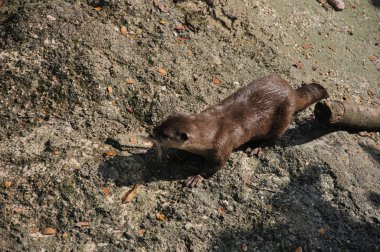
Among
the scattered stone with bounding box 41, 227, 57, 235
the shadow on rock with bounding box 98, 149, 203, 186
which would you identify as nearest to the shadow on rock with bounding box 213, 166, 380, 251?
the shadow on rock with bounding box 98, 149, 203, 186

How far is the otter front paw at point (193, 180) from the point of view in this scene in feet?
12.1

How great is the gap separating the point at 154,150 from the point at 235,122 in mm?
719

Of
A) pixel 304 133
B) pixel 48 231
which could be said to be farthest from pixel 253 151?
pixel 48 231

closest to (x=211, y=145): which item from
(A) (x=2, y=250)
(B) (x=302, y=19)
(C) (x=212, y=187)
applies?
(C) (x=212, y=187)

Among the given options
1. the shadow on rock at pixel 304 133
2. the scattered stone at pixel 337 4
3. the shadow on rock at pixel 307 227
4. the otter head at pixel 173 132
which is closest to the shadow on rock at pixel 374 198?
the shadow on rock at pixel 307 227

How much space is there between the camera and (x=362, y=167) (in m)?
4.04

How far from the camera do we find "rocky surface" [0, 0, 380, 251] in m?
3.38

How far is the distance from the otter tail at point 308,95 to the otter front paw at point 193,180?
1.25 m

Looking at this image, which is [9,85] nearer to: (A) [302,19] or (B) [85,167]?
(B) [85,167]

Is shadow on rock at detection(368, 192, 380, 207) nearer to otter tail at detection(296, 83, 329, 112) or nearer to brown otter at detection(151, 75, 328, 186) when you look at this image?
brown otter at detection(151, 75, 328, 186)

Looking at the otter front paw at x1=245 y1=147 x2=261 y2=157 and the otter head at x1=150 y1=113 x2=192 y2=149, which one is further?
the otter front paw at x1=245 y1=147 x2=261 y2=157

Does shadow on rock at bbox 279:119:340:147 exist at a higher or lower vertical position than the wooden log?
lower

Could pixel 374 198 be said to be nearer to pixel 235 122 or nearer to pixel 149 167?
pixel 235 122

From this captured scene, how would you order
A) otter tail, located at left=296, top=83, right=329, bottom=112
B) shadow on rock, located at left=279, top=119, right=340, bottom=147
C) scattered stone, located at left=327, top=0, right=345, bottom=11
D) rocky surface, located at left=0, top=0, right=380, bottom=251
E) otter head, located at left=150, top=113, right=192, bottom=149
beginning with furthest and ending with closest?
scattered stone, located at left=327, top=0, right=345, bottom=11 → otter tail, located at left=296, top=83, right=329, bottom=112 → shadow on rock, located at left=279, top=119, right=340, bottom=147 → otter head, located at left=150, top=113, right=192, bottom=149 → rocky surface, located at left=0, top=0, right=380, bottom=251
